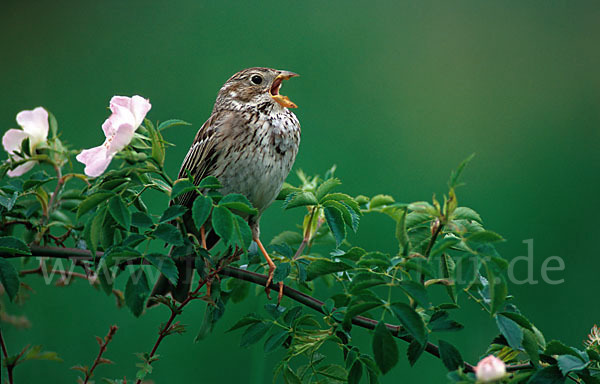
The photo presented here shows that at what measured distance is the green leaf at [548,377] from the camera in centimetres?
66

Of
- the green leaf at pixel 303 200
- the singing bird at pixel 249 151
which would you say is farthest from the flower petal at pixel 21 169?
the green leaf at pixel 303 200

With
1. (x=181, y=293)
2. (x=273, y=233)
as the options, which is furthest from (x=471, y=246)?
(x=273, y=233)

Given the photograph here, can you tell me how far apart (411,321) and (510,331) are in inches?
5.1

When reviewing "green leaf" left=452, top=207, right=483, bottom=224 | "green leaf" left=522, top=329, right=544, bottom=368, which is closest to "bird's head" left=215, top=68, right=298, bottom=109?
"green leaf" left=452, top=207, right=483, bottom=224

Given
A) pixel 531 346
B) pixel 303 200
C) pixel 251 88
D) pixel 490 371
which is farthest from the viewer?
pixel 251 88

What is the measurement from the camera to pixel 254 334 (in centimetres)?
77

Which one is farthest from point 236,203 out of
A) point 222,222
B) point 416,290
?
point 416,290

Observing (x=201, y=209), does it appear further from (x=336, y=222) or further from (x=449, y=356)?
(x=449, y=356)

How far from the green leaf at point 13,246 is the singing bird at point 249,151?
318mm

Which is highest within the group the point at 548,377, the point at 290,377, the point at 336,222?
the point at 336,222

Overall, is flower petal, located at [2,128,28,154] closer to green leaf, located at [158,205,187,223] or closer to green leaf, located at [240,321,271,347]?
green leaf, located at [158,205,187,223]

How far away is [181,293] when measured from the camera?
38.6 inches

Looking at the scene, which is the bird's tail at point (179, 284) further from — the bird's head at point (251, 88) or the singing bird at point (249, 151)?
the bird's head at point (251, 88)

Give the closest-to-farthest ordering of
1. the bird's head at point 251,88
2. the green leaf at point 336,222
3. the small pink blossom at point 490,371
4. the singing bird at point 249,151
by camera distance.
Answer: the small pink blossom at point 490,371
the green leaf at point 336,222
the singing bird at point 249,151
the bird's head at point 251,88
